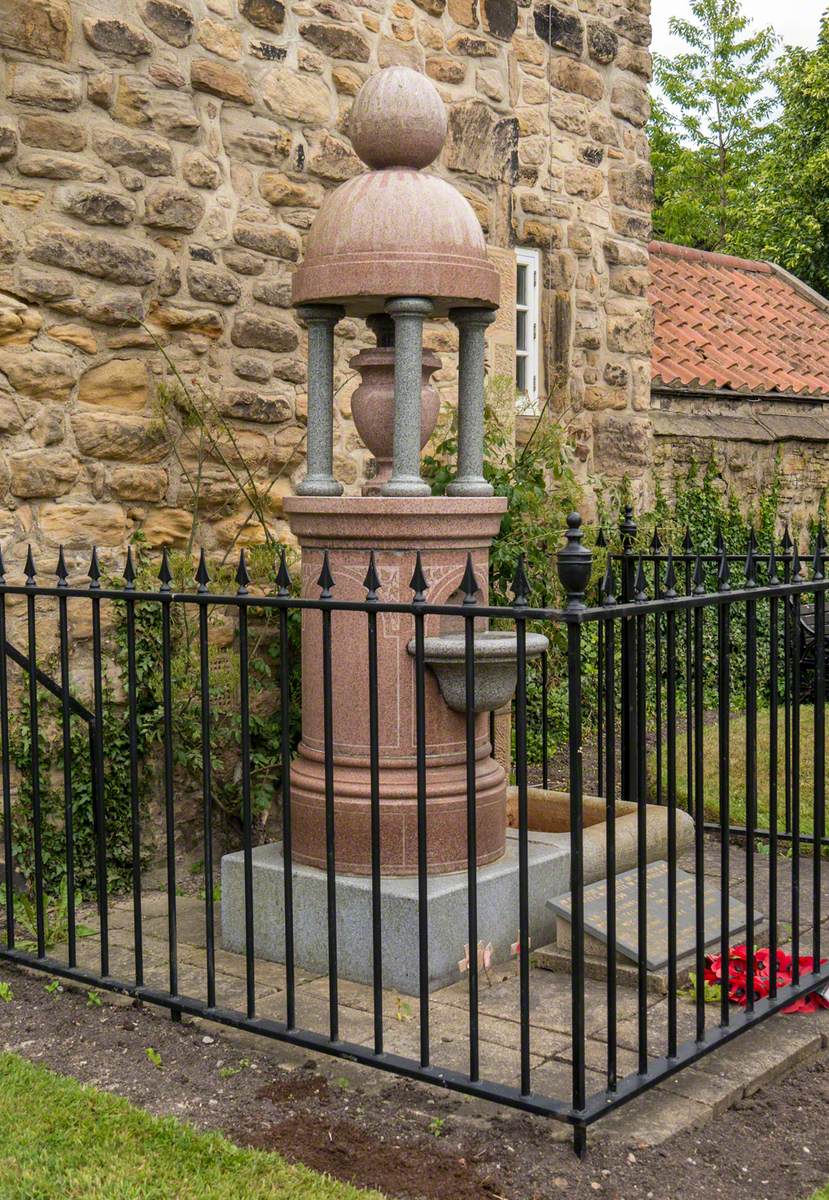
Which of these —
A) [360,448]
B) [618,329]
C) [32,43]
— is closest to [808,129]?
[618,329]

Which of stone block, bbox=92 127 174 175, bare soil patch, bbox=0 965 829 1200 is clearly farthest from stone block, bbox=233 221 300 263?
bare soil patch, bbox=0 965 829 1200

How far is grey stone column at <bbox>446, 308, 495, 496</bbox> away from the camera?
192 inches

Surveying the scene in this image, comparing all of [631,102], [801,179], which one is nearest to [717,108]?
[801,179]

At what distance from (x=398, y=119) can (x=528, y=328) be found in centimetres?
436

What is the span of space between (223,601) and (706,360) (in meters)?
8.72

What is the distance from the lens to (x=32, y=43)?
544 centimetres

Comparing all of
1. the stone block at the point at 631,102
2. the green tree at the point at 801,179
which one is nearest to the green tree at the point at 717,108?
the green tree at the point at 801,179

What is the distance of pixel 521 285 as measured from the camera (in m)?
8.85

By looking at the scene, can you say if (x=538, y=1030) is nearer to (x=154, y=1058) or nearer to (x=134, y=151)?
(x=154, y=1058)

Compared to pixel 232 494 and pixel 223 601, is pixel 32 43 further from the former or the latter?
pixel 223 601

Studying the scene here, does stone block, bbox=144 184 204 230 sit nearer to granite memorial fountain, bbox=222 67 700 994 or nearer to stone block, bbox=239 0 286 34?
stone block, bbox=239 0 286 34

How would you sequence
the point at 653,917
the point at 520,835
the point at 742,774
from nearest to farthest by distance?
the point at 520,835
the point at 653,917
the point at 742,774

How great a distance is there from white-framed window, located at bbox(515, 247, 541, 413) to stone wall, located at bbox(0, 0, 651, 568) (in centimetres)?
108

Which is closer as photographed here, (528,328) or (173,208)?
(173,208)
